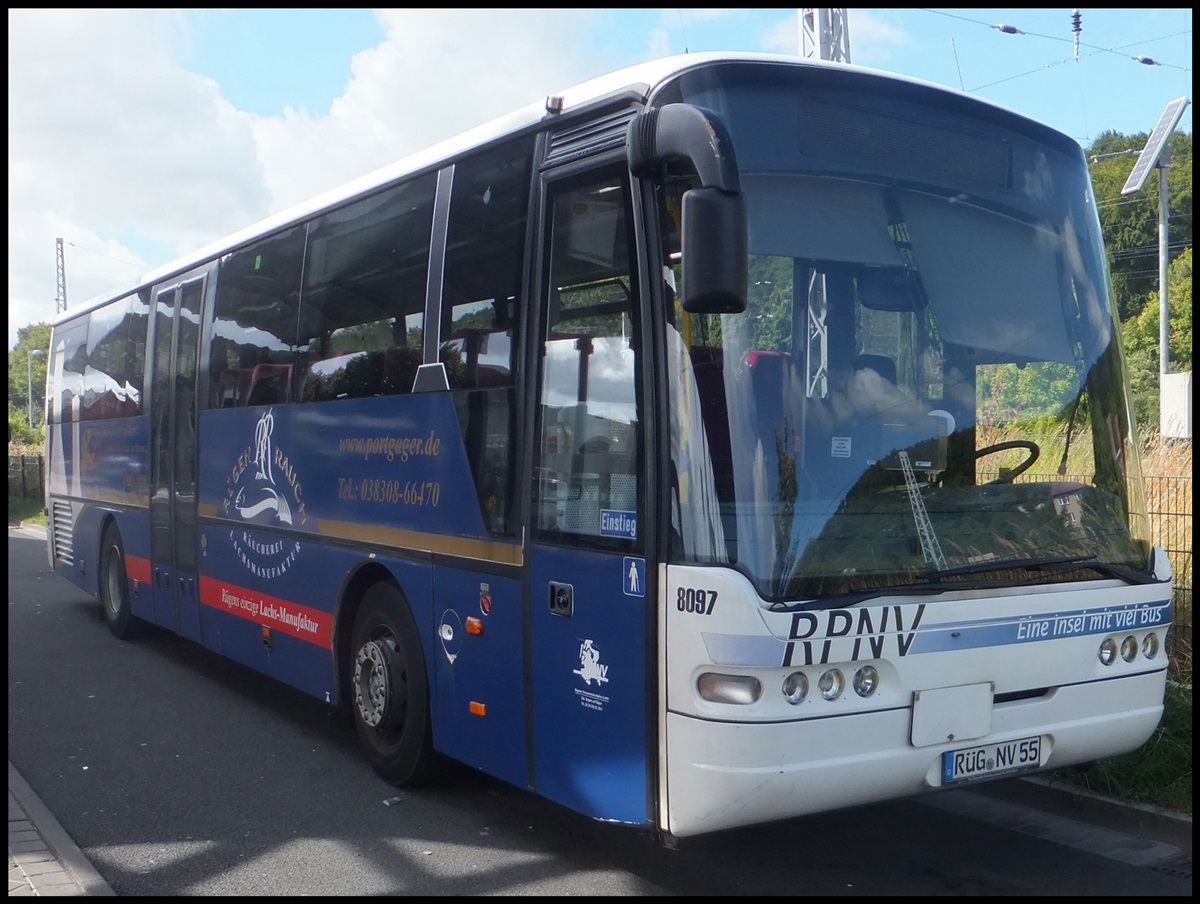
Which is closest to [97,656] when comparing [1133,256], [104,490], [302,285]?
[104,490]

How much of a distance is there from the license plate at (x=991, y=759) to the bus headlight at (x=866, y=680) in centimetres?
44

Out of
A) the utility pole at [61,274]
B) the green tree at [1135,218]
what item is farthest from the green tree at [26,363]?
the green tree at [1135,218]

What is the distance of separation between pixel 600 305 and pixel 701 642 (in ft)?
4.90

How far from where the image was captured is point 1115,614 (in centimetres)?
531

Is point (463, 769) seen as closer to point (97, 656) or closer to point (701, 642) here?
point (701, 642)

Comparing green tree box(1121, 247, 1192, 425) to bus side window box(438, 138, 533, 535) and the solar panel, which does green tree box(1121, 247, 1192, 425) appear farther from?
bus side window box(438, 138, 533, 535)

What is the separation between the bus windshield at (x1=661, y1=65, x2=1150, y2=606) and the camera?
4.67 meters

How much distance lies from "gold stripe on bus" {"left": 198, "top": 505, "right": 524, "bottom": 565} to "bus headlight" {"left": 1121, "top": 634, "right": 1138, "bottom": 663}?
265 cm

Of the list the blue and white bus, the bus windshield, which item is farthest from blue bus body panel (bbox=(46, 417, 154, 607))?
the bus windshield

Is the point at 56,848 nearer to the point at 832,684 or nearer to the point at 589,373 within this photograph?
the point at 589,373

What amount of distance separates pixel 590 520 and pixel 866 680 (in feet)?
4.19

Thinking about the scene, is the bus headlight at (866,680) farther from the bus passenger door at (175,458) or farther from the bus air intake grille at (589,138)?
the bus passenger door at (175,458)

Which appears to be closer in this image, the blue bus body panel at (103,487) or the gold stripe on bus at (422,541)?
the gold stripe on bus at (422,541)

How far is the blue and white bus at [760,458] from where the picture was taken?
461cm
